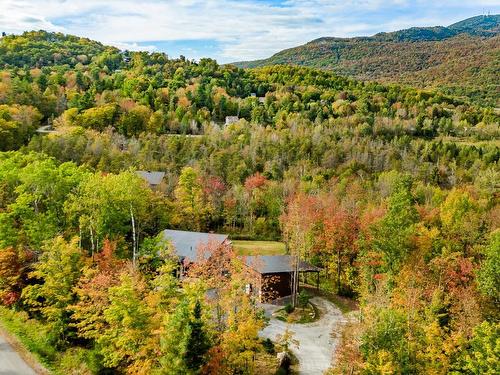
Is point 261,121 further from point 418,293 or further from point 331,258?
point 418,293

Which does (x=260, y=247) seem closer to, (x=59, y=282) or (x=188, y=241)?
(x=188, y=241)

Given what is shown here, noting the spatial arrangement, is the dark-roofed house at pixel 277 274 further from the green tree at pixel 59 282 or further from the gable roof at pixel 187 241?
the green tree at pixel 59 282

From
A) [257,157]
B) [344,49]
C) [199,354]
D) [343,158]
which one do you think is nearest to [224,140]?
[257,157]

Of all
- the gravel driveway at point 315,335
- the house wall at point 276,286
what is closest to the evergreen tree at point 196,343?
the gravel driveway at point 315,335

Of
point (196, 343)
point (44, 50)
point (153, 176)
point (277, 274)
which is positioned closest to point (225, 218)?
point (153, 176)

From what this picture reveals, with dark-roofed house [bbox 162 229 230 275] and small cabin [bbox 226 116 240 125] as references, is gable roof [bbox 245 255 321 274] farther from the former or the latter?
small cabin [bbox 226 116 240 125]

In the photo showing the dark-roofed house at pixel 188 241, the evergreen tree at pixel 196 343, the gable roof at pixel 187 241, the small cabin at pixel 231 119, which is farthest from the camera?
the small cabin at pixel 231 119
